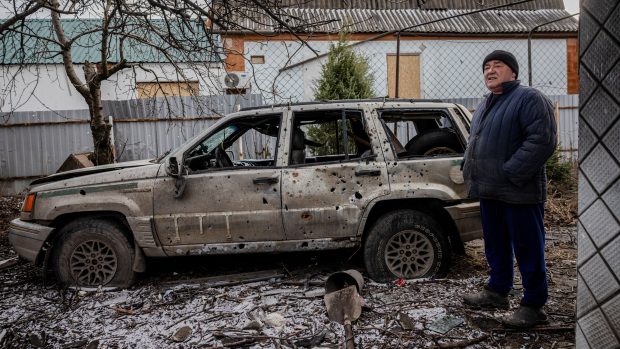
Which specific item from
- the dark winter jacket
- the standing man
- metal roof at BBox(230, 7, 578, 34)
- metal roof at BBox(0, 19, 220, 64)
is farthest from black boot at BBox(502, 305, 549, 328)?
metal roof at BBox(230, 7, 578, 34)

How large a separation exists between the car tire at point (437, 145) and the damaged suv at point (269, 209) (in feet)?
0.20

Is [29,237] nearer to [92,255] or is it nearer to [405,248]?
[92,255]

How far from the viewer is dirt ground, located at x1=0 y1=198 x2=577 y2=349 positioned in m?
3.13

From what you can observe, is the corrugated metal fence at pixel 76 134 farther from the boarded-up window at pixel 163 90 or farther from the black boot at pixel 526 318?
the black boot at pixel 526 318

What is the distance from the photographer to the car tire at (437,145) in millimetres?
4312

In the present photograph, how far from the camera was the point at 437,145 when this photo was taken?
433cm

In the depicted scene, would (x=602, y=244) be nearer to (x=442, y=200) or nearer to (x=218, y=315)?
(x=442, y=200)

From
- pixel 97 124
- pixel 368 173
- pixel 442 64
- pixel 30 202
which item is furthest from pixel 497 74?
pixel 442 64

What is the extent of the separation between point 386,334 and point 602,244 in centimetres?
185

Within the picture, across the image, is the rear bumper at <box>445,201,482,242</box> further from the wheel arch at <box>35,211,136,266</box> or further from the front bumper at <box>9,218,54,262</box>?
the front bumper at <box>9,218,54,262</box>

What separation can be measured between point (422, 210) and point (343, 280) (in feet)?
3.46

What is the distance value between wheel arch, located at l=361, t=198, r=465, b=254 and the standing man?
2.43ft

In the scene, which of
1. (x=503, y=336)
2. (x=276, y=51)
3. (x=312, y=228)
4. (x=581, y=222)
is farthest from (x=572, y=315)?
(x=276, y=51)

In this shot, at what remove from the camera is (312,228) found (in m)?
4.11
